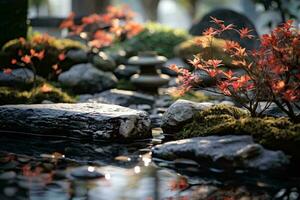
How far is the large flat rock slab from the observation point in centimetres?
655

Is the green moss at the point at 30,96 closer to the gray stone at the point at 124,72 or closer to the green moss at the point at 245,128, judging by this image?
the green moss at the point at 245,128

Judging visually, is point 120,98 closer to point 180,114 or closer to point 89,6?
point 180,114

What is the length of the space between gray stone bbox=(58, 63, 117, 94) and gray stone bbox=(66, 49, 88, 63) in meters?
0.29

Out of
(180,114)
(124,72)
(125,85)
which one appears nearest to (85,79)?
(125,85)

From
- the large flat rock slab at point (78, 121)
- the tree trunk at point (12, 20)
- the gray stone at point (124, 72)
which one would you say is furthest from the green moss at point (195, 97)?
the tree trunk at point (12, 20)

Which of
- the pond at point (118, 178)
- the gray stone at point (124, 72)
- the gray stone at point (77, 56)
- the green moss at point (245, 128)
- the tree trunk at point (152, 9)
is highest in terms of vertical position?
the tree trunk at point (152, 9)

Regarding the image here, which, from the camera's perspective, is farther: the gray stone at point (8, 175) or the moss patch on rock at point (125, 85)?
the moss patch on rock at point (125, 85)

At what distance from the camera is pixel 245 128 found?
577cm

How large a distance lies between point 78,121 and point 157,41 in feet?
30.7

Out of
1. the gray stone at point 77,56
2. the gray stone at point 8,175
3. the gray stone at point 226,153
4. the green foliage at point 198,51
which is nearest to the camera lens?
the gray stone at point 8,175

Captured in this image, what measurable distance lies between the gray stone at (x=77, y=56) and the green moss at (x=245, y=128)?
5136mm

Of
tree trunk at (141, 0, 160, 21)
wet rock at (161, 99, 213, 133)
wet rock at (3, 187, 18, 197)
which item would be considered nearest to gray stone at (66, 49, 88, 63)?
wet rock at (161, 99, 213, 133)

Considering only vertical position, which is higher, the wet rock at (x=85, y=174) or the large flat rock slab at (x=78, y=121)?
the large flat rock slab at (x=78, y=121)

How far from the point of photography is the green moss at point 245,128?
5.45 m
